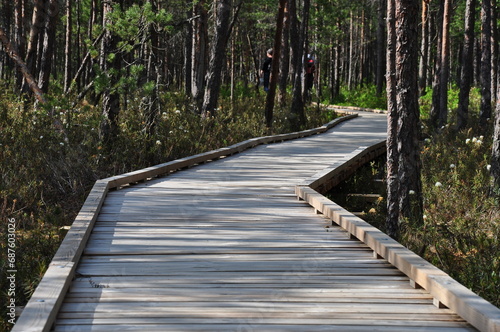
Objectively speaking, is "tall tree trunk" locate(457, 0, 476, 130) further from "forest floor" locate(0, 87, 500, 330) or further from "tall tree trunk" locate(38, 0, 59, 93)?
"tall tree trunk" locate(38, 0, 59, 93)

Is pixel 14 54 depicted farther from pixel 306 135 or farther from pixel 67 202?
pixel 306 135

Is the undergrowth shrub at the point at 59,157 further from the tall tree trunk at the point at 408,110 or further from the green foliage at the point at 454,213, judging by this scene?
the tall tree trunk at the point at 408,110

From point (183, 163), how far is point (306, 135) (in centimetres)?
800

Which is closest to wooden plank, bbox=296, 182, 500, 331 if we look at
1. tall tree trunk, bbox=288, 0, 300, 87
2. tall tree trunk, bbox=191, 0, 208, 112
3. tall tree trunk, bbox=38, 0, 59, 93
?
tall tree trunk, bbox=38, 0, 59, 93

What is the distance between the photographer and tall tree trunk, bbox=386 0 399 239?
8.73 meters

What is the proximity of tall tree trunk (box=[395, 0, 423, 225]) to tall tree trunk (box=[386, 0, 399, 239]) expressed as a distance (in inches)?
4.4

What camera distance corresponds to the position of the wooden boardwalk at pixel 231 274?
12.8ft

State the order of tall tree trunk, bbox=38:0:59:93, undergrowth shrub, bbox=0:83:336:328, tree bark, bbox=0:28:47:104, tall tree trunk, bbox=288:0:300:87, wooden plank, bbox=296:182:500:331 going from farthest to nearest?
tall tree trunk, bbox=288:0:300:87
tall tree trunk, bbox=38:0:59:93
tree bark, bbox=0:28:47:104
undergrowth shrub, bbox=0:83:336:328
wooden plank, bbox=296:182:500:331

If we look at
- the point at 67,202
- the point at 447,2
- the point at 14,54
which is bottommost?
the point at 67,202

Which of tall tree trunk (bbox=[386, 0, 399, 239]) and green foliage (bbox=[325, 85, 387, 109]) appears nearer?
tall tree trunk (bbox=[386, 0, 399, 239])

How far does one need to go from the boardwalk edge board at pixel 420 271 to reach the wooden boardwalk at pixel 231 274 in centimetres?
8

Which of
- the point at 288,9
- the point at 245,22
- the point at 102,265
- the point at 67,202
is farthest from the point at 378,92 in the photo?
the point at 102,265

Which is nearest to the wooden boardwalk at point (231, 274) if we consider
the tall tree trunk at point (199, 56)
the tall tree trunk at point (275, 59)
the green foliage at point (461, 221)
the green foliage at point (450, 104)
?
the green foliage at point (461, 221)

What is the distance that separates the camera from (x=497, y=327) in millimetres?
3432
